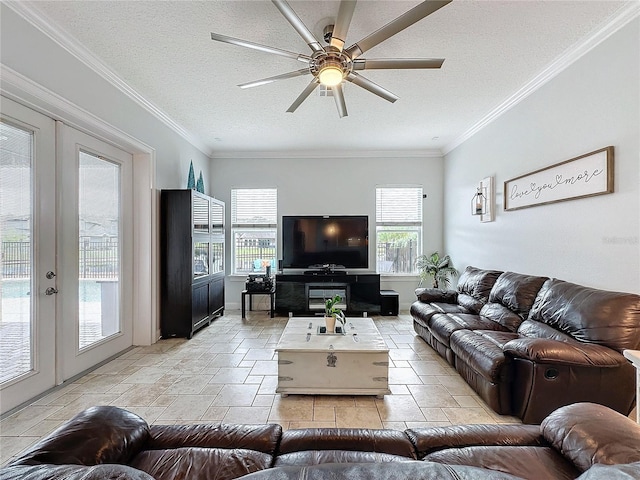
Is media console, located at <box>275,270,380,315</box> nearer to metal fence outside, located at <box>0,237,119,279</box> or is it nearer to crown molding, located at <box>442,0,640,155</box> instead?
metal fence outside, located at <box>0,237,119,279</box>

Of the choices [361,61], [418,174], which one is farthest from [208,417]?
[418,174]

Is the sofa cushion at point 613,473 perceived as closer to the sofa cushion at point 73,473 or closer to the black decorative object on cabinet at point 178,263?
the sofa cushion at point 73,473

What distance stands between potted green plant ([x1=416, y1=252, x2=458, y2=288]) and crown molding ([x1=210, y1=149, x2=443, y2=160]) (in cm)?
196

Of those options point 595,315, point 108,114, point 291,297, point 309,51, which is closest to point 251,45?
point 309,51

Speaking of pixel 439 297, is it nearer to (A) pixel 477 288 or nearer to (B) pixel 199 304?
(A) pixel 477 288

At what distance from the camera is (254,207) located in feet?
19.6

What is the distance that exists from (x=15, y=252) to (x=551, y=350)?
Answer: 13.2ft

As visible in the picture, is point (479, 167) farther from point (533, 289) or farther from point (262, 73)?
point (262, 73)

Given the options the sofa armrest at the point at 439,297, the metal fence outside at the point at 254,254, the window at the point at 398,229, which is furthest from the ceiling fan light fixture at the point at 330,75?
the metal fence outside at the point at 254,254

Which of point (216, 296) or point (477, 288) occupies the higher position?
point (477, 288)

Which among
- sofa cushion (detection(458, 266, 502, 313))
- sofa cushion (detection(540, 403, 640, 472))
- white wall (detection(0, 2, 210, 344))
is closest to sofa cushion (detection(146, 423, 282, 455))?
sofa cushion (detection(540, 403, 640, 472))

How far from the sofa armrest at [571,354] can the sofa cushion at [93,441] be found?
2.36 metres

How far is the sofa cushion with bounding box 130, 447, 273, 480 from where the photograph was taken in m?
1.11

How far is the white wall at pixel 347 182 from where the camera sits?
19.3 feet
